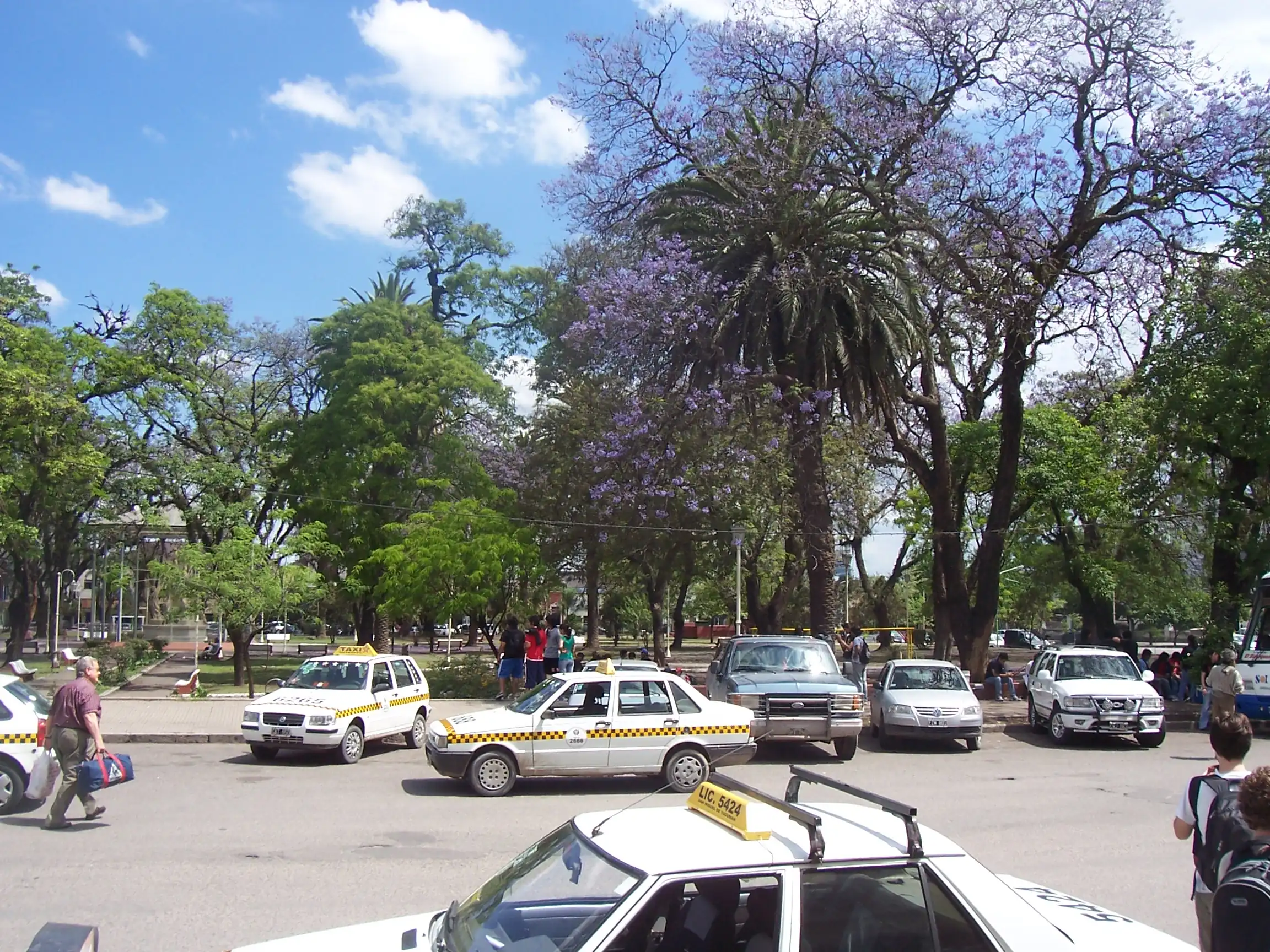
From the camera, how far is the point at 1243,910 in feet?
11.9

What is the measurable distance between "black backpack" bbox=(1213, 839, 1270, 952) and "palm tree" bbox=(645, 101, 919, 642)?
21.3m

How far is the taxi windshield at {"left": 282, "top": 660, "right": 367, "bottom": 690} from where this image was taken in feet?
56.2

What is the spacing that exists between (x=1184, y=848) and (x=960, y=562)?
1951 cm

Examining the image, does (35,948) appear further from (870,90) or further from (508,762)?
(870,90)

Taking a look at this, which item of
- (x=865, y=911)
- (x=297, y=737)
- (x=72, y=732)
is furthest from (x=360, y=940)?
(x=297, y=737)

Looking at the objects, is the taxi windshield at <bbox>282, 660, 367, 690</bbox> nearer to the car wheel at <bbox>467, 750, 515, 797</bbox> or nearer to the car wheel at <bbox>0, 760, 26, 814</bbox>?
the car wheel at <bbox>467, 750, 515, 797</bbox>

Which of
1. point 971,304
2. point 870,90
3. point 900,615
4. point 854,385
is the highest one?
point 870,90

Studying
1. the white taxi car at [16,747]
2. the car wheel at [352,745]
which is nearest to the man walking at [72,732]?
the white taxi car at [16,747]

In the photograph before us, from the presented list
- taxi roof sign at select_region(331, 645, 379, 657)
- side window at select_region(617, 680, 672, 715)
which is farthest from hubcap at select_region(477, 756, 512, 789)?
taxi roof sign at select_region(331, 645, 379, 657)

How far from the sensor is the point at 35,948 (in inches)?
150

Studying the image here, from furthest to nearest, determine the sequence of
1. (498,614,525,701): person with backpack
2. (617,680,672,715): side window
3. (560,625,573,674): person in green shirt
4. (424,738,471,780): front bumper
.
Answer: (560,625,573,674): person in green shirt
(498,614,525,701): person with backpack
(617,680,672,715): side window
(424,738,471,780): front bumper

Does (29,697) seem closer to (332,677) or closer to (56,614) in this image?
(332,677)

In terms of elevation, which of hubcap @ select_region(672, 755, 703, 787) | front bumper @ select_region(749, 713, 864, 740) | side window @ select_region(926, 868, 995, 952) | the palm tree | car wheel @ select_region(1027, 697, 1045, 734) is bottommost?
car wheel @ select_region(1027, 697, 1045, 734)

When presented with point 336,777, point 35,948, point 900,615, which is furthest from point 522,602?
point 900,615
